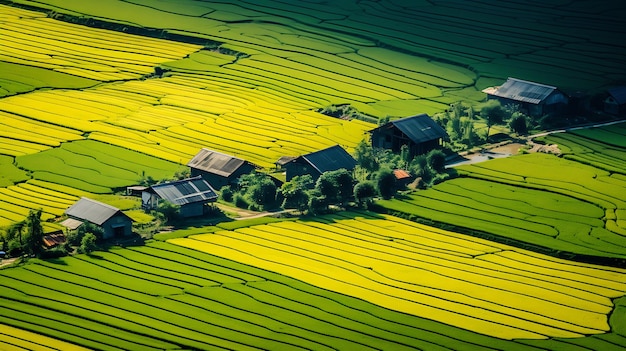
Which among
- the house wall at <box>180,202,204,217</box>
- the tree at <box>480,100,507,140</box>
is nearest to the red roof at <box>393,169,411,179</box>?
the tree at <box>480,100,507,140</box>

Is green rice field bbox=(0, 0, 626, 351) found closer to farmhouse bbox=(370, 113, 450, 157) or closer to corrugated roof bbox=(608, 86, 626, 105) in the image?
farmhouse bbox=(370, 113, 450, 157)

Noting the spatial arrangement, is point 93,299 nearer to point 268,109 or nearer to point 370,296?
point 370,296

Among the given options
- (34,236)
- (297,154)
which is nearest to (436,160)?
(297,154)

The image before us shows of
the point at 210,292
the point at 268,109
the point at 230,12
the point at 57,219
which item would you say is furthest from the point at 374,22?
the point at 210,292

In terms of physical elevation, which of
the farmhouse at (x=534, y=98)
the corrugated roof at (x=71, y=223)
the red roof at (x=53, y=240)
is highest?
the farmhouse at (x=534, y=98)

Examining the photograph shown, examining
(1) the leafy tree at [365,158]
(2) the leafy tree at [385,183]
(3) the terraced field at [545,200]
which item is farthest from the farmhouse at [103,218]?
(1) the leafy tree at [365,158]

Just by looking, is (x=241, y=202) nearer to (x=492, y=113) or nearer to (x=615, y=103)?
(x=492, y=113)

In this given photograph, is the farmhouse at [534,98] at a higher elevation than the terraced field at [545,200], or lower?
higher

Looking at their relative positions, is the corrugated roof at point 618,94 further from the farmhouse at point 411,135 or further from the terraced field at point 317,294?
the terraced field at point 317,294
